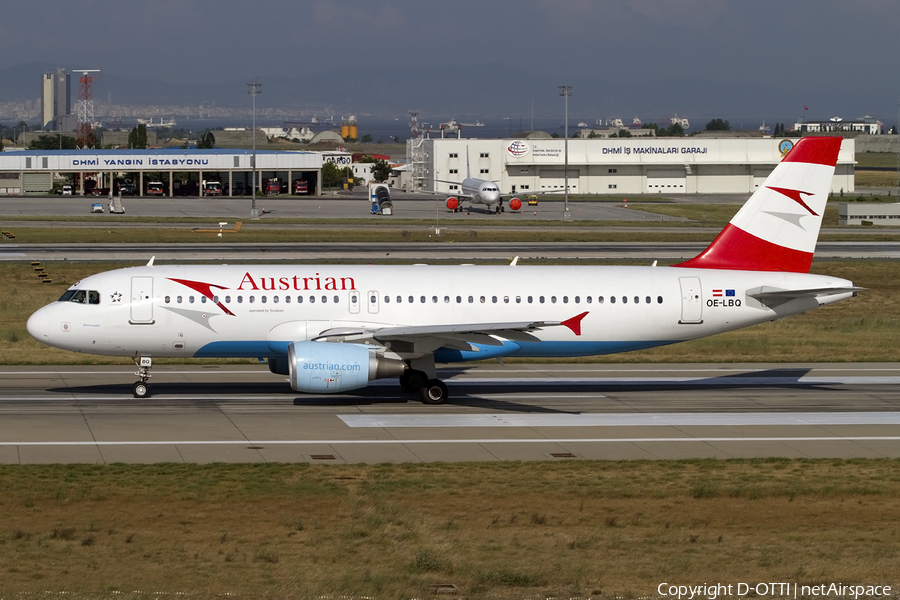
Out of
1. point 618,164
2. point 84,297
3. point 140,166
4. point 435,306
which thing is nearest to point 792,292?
point 435,306

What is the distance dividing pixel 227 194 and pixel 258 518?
463 feet

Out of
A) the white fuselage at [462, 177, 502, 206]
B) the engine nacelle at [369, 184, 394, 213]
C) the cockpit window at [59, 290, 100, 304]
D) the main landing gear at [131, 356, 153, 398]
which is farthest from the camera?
the white fuselage at [462, 177, 502, 206]

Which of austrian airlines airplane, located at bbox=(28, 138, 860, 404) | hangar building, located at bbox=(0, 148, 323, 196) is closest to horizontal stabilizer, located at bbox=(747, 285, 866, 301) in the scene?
austrian airlines airplane, located at bbox=(28, 138, 860, 404)

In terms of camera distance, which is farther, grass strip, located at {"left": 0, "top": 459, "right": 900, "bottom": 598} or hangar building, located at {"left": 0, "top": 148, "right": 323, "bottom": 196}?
hangar building, located at {"left": 0, "top": 148, "right": 323, "bottom": 196}

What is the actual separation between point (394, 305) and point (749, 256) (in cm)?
1249

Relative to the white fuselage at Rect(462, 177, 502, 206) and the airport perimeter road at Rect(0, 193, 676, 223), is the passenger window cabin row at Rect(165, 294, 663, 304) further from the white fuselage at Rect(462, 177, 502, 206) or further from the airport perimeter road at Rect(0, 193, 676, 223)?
the white fuselage at Rect(462, 177, 502, 206)

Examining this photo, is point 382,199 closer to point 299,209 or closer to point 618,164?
point 299,209

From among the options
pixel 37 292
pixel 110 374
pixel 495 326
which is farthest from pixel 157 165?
pixel 495 326

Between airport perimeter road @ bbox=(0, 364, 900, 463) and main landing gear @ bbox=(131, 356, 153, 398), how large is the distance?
1.46ft

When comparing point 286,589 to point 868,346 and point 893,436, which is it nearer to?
point 893,436

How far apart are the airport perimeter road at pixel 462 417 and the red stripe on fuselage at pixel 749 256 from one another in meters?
4.40

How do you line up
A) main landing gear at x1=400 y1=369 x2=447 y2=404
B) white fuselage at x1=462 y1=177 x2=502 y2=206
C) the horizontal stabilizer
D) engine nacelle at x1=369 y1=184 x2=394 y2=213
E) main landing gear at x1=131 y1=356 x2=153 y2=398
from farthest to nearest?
white fuselage at x1=462 y1=177 x2=502 y2=206, engine nacelle at x1=369 y1=184 x2=394 y2=213, the horizontal stabilizer, main landing gear at x1=400 y1=369 x2=447 y2=404, main landing gear at x1=131 y1=356 x2=153 y2=398

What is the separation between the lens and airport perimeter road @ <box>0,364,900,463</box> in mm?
27344

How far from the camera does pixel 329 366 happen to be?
30.7 metres
